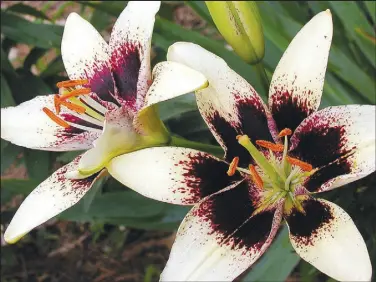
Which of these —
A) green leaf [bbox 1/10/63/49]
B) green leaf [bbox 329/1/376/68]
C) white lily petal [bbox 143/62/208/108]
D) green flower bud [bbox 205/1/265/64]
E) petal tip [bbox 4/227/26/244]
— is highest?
green flower bud [bbox 205/1/265/64]

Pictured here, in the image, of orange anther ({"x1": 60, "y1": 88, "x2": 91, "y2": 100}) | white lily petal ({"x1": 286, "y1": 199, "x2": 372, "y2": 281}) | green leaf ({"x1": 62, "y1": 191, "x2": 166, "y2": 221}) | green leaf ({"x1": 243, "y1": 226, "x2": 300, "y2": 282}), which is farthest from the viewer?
green leaf ({"x1": 62, "y1": 191, "x2": 166, "y2": 221})

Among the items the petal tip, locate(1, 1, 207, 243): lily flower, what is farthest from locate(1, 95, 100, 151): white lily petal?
the petal tip

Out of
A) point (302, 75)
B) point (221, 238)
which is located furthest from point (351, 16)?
point (221, 238)

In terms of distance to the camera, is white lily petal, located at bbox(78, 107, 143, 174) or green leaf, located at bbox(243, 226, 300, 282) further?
green leaf, located at bbox(243, 226, 300, 282)

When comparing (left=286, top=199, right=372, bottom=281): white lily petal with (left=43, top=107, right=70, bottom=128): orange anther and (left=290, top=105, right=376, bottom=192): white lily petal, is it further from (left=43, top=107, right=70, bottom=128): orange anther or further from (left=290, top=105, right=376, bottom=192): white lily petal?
(left=43, top=107, right=70, bottom=128): orange anther

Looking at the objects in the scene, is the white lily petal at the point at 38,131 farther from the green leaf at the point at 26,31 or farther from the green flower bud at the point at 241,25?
the green leaf at the point at 26,31

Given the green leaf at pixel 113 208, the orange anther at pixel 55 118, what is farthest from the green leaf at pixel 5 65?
the orange anther at pixel 55 118
